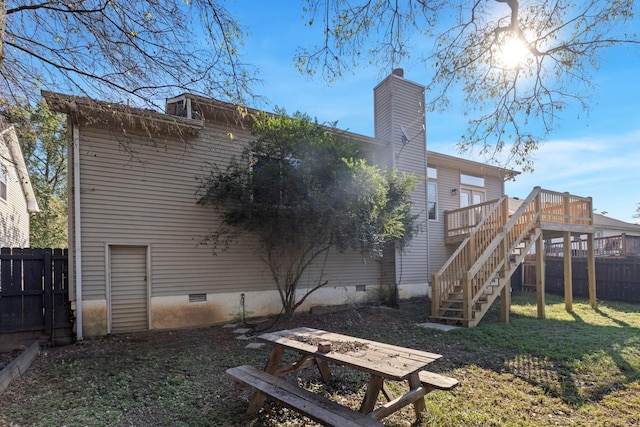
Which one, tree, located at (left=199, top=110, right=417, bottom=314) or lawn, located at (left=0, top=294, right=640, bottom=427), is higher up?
tree, located at (left=199, top=110, right=417, bottom=314)

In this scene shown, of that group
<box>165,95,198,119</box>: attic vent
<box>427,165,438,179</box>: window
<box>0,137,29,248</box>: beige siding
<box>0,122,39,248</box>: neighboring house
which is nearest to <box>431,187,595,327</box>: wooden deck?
<box>427,165,438,179</box>: window

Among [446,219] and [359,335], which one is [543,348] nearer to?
[359,335]

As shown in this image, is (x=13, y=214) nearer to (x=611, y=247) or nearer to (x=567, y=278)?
(x=567, y=278)

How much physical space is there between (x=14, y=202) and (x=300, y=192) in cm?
1143

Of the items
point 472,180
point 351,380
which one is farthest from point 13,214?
point 472,180

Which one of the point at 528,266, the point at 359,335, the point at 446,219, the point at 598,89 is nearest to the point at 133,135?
the point at 359,335

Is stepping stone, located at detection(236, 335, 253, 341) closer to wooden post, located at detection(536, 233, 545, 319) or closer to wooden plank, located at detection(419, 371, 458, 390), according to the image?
wooden plank, located at detection(419, 371, 458, 390)

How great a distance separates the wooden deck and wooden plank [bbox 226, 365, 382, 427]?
17.5ft

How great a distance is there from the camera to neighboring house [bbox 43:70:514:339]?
21.4 ft

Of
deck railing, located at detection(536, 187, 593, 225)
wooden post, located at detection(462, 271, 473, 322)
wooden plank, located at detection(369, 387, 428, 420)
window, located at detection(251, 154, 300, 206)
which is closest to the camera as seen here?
wooden plank, located at detection(369, 387, 428, 420)

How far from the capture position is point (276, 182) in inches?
269

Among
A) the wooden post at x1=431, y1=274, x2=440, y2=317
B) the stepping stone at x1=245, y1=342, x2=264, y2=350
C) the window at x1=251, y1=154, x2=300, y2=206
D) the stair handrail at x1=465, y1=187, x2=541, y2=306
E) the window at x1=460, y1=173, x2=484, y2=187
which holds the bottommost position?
the stepping stone at x1=245, y1=342, x2=264, y2=350

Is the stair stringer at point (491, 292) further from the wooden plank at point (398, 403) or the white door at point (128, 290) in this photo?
the white door at point (128, 290)

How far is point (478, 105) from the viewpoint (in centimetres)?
627
